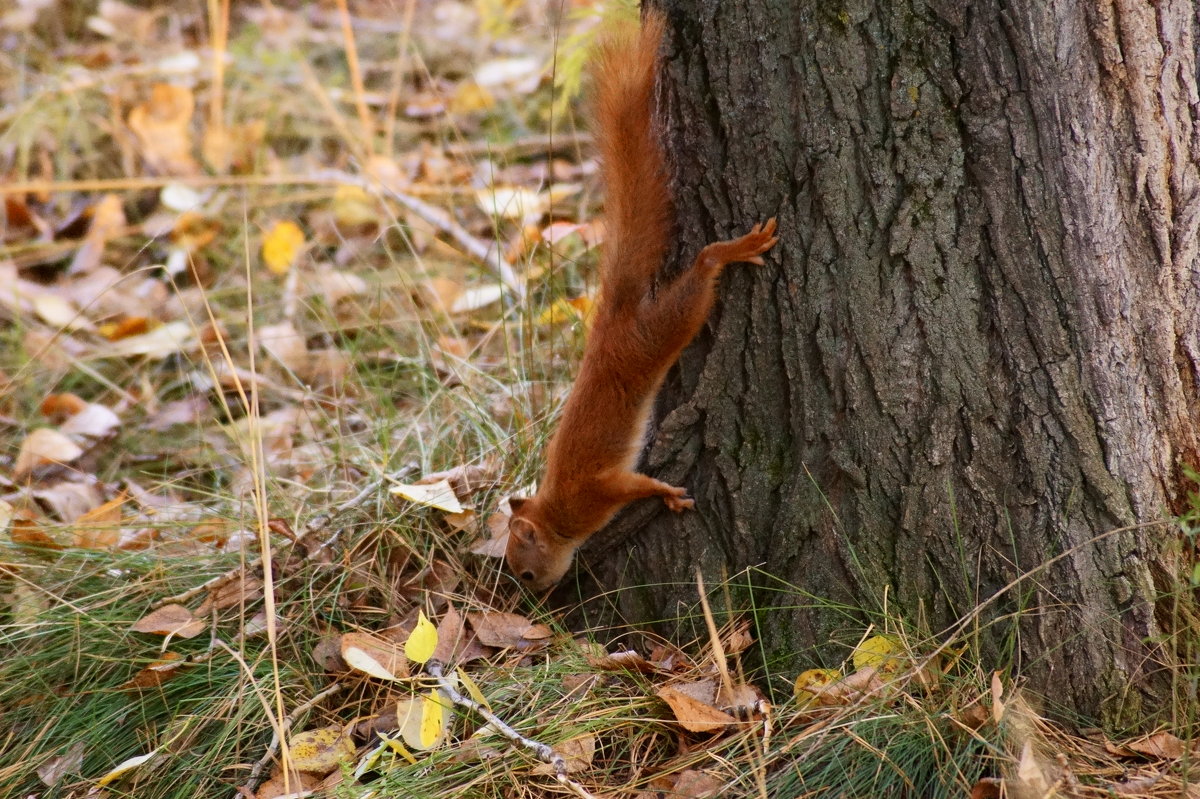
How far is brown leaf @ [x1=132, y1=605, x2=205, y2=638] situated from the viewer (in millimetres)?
2252

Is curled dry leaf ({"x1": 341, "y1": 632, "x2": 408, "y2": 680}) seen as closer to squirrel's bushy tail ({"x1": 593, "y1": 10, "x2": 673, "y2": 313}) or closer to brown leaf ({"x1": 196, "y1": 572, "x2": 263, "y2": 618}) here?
brown leaf ({"x1": 196, "y1": 572, "x2": 263, "y2": 618})

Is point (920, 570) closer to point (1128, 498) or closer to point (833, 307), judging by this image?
point (1128, 498)

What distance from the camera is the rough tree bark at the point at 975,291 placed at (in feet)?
5.69

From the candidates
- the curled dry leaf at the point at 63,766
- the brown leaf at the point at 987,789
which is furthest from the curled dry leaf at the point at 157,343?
the brown leaf at the point at 987,789

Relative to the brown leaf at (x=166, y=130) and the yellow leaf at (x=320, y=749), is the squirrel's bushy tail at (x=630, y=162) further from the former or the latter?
the brown leaf at (x=166, y=130)

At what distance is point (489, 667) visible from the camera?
2160mm

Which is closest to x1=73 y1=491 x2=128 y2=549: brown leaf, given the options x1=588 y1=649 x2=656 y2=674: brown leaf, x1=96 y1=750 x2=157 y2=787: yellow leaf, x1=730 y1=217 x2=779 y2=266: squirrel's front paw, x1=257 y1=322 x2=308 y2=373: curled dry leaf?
x1=96 y1=750 x2=157 y2=787: yellow leaf

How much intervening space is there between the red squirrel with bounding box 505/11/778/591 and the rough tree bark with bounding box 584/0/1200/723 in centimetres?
7

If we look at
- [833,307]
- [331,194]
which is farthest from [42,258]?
[833,307]

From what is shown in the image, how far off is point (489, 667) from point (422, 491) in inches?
17.8

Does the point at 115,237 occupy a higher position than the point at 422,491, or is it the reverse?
the point at 115,237

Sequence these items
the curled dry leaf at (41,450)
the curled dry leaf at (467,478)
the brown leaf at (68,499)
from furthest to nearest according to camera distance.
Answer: the curled dry leaf at (41,450), the brown leaf at (68,499), the curled dry leaf at (467,478)

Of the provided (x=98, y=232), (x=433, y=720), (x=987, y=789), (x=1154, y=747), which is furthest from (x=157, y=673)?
(x=98, y=232)

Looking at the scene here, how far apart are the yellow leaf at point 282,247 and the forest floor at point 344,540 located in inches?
0.6
